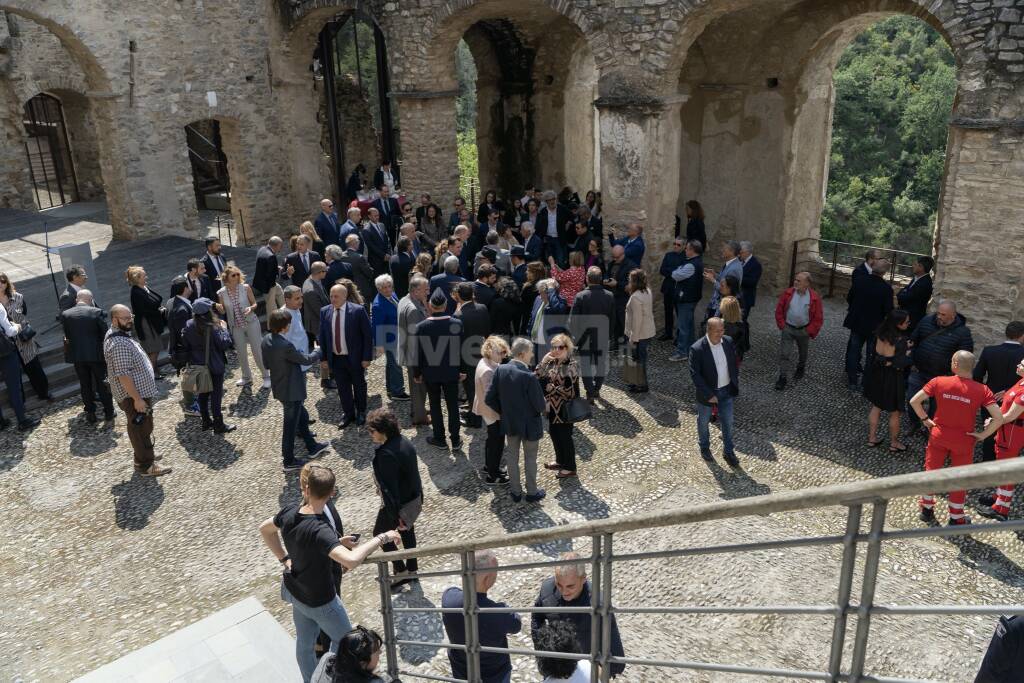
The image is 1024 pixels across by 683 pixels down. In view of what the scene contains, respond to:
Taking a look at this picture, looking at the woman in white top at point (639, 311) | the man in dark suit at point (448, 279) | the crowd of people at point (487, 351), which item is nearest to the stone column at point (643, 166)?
the crowd of people at point (487, 351)

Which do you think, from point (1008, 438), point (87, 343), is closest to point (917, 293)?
point (1008, 438)

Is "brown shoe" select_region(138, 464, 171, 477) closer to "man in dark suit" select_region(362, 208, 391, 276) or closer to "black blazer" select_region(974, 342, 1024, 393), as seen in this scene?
"man in dark suit" select_region(362, 208, 391, 276)

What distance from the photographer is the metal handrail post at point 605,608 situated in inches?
109

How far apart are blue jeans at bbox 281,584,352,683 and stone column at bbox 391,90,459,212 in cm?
1024

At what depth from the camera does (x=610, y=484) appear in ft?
23.8

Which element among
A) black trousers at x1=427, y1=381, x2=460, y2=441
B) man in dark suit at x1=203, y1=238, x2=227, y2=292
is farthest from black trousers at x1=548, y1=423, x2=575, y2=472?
man in dark suit at x1=203, y1=238, x2=227, y2=292

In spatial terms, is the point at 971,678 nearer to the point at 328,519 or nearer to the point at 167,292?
the point at 328,519

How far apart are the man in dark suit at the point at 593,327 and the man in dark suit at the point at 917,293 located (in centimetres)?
295

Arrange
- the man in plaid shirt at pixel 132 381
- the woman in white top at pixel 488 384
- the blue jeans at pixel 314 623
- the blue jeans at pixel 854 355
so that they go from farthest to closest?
the blue jeans at pixel 854 355, the man in plaid shirt at pixel 132 381, the woman in white top at pixel 488 384, the blue jeans at pixel 314 623

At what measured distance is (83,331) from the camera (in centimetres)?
818

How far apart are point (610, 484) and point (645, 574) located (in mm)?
1365

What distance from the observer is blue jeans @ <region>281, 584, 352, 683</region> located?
438cm

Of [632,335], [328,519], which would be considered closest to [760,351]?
[632,335]

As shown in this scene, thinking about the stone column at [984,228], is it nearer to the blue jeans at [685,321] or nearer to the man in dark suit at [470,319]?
the blue jeans at [685,321]
